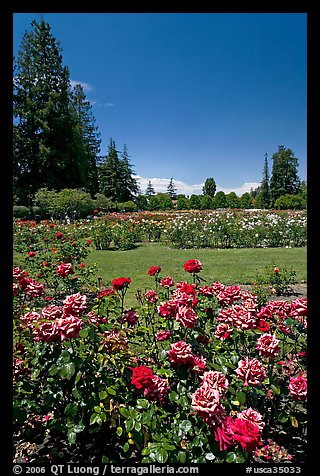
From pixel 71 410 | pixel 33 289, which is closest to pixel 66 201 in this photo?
pixel 33 289

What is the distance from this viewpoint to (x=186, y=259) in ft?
24.7

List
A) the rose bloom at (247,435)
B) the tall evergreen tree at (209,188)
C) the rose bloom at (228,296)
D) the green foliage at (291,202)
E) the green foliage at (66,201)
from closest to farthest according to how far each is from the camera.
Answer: the rose bloom at (247,435), the rose bloom at (228,296), the green foliage at (66,201), the green foliage at (291,202), the tall evergreen tree at (209,188)

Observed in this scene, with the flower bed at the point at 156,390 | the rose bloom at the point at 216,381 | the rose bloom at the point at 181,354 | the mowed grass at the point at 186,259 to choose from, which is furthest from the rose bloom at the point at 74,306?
the mowed grass at the point at 186,259

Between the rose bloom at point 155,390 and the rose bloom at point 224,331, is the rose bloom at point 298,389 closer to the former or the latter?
the rose bloom at point 224,331

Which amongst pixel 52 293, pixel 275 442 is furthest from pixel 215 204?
pixel 275 442

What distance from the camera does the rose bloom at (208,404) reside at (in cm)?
98

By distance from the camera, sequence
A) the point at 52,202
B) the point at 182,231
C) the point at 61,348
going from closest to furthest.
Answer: the point at 61,348, the point at 182,231, the point at 52,202

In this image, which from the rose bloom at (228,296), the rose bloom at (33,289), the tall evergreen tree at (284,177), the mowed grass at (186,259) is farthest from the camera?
the tall evergreen tree at (284,177)

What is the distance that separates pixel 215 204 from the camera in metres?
36.8

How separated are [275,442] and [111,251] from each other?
767 cm

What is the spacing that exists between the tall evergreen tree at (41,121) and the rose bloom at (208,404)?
21679mm

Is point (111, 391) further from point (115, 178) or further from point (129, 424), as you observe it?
point (115, 178)
